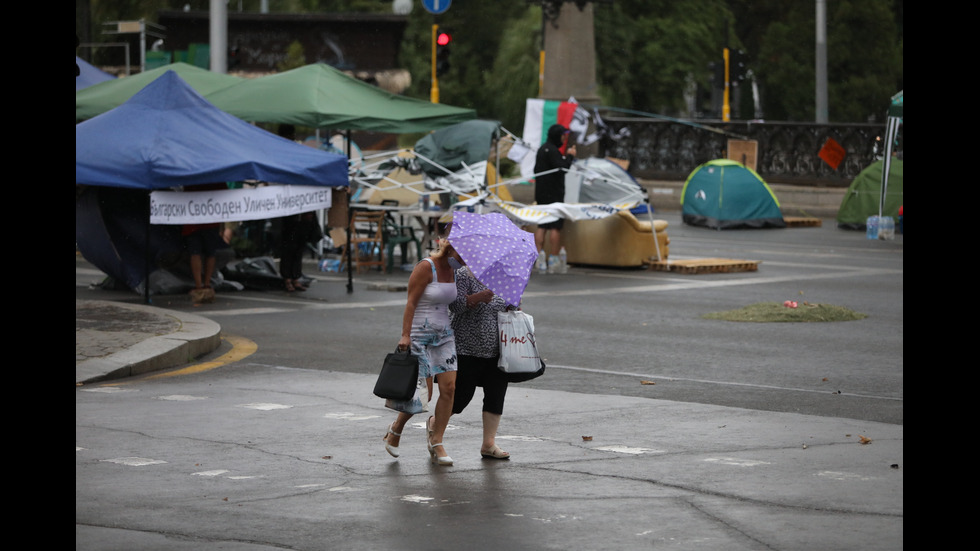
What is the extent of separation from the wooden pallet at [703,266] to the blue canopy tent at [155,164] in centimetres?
537

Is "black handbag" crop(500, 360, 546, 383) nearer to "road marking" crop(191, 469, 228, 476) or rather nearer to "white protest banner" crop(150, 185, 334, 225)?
"road marking" crop(191, 469, 228, 476)

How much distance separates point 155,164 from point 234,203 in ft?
3.79

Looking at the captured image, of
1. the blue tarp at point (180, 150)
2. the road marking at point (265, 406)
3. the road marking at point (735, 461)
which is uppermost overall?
the blue tarp at point (180, 150)

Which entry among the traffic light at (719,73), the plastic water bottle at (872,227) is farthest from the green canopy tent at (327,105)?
the traffic light at (719,73)

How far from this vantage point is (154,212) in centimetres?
1591

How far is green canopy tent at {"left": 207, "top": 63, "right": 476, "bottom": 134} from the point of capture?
66.4 ft

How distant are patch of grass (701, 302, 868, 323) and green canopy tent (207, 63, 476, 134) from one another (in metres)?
7.06

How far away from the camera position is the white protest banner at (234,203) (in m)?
15.9

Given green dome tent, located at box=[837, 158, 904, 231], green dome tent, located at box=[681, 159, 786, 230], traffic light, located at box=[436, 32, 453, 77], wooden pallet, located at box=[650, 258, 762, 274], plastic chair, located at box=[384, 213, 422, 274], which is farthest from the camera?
traffic light, located at box=[436, 32, 453, 77]

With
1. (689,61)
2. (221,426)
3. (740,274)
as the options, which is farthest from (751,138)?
(221,426)

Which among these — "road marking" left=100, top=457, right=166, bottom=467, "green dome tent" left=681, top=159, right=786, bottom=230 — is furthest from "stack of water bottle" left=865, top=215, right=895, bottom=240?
"road marking" left=100, top=457, right=166, bottom=467

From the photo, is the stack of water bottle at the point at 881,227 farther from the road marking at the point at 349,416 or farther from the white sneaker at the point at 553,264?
the road marking at the point at 349,416

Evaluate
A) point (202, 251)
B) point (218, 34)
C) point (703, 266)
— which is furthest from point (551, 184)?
point (218, 34)
